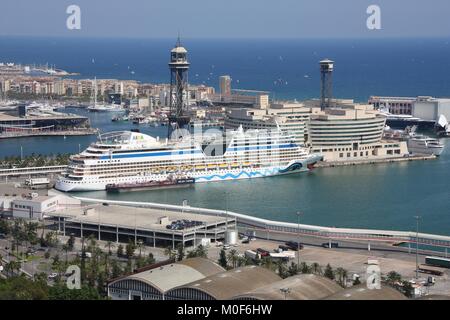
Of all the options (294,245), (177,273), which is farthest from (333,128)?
(177,273)

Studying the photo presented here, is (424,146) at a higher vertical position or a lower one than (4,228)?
higher

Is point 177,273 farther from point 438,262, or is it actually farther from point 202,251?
point 438,262

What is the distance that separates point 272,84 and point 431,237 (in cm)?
3232

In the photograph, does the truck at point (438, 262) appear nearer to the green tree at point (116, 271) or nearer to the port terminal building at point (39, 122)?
the green tree at point (116, 271)

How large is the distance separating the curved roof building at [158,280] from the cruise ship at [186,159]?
798 cm

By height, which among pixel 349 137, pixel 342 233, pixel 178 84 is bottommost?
pixel 342 233

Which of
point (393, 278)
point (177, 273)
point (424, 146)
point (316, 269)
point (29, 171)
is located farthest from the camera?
point (424, 146)

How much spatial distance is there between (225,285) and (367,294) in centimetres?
132

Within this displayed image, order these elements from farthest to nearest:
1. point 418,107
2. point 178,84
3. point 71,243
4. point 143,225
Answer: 1. point 418,107
2. point 178,84
3. point 143,225
4. point 71,243

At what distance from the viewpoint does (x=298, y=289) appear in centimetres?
864

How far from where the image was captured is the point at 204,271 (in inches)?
379

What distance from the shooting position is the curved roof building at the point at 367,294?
8.18m

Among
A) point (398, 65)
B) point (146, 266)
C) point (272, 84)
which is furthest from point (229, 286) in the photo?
point (398, 65)
